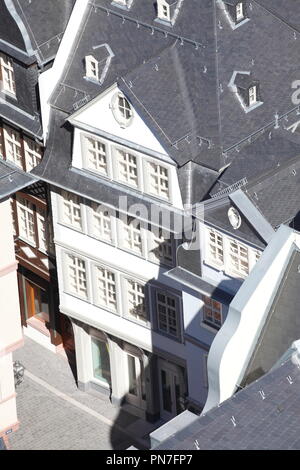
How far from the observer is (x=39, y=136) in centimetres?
10381

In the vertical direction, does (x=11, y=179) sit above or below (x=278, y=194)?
below

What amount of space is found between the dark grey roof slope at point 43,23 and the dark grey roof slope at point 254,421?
33.7 metres

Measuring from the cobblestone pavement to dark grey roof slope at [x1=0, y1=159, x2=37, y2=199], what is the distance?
53.4ft

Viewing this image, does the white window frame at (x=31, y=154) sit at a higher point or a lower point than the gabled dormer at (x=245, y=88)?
lower

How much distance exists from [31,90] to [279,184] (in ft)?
65.6

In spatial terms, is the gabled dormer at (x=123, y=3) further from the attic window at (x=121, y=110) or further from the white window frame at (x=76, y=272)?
the white window frame at (x=76, y=272)

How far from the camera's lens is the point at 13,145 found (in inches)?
4281

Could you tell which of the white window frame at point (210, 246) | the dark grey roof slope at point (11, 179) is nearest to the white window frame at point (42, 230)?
the dark grey roof slope at point (11, 179)

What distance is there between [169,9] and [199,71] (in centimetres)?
395

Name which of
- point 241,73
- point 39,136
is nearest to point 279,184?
point 241,73

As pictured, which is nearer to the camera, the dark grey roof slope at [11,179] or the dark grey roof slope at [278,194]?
the dark grey roof slope at [278,194]

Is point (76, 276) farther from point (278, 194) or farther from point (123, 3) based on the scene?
point (278, 194)

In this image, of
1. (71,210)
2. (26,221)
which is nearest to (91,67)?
(71,210)

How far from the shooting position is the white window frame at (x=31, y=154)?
106125mm
